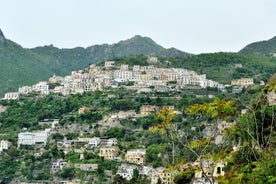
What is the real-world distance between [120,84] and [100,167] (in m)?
35.1

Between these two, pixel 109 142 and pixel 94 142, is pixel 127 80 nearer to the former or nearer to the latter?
pixel 94 142

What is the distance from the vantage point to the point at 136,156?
61.9 m

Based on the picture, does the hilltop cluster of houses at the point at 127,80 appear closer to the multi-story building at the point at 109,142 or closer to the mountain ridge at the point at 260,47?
the multi-story building at the point at 109,142

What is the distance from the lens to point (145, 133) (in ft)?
226

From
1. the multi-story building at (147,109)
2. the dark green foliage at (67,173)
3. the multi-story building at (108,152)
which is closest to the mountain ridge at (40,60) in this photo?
the multi-story building at (147,109)

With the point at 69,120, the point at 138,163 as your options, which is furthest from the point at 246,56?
the point at 138,163

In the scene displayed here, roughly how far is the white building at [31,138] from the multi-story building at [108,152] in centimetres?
982

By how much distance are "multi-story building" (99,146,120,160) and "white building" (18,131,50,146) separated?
982 centimetres

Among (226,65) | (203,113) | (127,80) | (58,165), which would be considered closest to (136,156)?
(58,165)

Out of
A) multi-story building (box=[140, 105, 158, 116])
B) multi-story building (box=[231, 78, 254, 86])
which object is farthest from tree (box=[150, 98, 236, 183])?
multi-story building (box=[231, 78, 254, 86])

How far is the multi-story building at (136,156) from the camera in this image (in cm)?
6159

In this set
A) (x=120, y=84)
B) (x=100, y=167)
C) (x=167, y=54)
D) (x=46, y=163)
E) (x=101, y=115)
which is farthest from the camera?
(x=167, y=54)

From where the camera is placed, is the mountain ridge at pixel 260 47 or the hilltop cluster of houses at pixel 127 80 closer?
the hilltop cluster of houses at pixel 127 80

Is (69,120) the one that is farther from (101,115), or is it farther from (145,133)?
(145,133)
